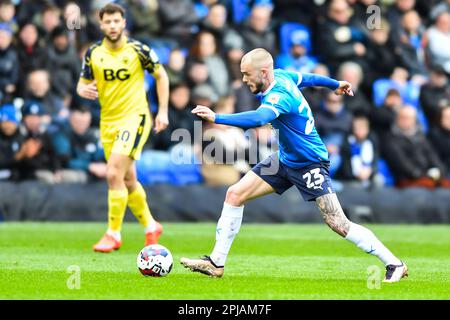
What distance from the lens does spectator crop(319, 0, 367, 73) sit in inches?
768

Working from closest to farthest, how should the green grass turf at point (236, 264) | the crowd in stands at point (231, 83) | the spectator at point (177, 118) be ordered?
the green grass turf at point (236, 264) < the crowd in stands at point (231, 83) < the spectator at point (177, 118)

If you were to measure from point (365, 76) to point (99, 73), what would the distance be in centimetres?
842

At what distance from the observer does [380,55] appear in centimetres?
2014

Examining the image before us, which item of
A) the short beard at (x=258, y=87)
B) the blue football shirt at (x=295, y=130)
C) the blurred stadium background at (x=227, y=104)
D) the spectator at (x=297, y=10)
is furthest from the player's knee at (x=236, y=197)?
the spectator at (x=297, y=10)

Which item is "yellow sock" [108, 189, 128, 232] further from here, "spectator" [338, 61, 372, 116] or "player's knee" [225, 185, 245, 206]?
"spectator" [338, 61, 372, 116]

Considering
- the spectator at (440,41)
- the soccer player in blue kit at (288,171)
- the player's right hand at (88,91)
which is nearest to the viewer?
the soccer player in blue kit at (288,171)

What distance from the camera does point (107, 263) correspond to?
35.9 feet

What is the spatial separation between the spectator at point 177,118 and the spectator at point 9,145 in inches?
85.8

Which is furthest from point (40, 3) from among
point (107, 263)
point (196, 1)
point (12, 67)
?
point (107, 263)

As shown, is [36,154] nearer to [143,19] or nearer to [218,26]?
[143,19]

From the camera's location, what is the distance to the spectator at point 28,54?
17.7m

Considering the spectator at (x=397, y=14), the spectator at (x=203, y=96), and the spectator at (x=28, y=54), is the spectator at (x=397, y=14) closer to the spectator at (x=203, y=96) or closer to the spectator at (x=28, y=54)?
the spectator at (x=203, y=96)

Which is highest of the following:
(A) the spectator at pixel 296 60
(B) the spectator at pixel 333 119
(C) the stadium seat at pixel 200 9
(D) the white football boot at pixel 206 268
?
(C) the stadium seat at pixel 200 9

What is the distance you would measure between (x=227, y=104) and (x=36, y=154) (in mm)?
3196
